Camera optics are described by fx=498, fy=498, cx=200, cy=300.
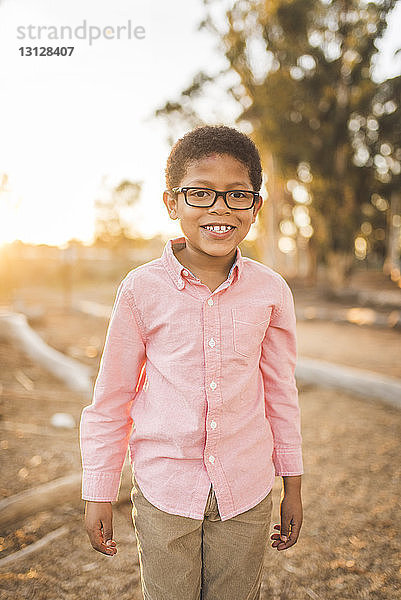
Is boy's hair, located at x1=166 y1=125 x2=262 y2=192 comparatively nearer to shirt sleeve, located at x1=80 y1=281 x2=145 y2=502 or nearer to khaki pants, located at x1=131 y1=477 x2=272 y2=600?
shirt sleeve, located at x1=80 y1=281 x2=145 y2=502

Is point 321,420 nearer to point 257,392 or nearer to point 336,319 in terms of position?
point 257,392

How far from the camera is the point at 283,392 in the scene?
149 centimetres

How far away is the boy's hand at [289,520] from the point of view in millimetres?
1474

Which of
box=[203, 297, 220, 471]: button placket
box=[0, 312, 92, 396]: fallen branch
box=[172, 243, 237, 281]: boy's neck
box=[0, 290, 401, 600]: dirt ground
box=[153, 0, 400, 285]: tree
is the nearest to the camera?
box=[203, 297, 220, 471]: button placket

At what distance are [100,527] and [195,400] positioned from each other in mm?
455

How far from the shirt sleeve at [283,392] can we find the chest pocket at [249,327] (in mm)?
82

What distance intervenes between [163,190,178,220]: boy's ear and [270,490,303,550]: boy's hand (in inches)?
35.1

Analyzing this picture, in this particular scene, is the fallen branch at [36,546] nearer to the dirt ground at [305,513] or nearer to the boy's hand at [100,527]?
the dirt ground at [305,513]

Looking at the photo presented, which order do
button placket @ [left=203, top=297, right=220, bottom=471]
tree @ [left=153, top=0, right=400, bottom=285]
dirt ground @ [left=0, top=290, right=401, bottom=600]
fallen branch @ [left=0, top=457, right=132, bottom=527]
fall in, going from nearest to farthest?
button placket @ [left=203, top=297, right=220, bottom=471]
dirt ground @ [left=0, top=290, right=401, bottom=600]
fallen branch @ [left=0, top=457, right=132, bottom=527]
tree @ [left=153, top=0, right=400, bottom=285]

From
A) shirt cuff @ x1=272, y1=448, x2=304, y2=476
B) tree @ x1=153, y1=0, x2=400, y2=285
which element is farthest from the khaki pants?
tree @ x1=153, y1=0, x2=400, y2=285

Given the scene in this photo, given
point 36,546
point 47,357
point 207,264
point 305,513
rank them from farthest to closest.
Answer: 1. point 47,357
2. point 305,513
3. point 36,546
4. point 207,264

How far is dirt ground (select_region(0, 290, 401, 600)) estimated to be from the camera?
2065 mm

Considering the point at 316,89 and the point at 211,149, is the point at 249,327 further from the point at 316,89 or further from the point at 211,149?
the point at 316,89

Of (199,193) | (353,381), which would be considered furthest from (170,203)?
(353,381)
